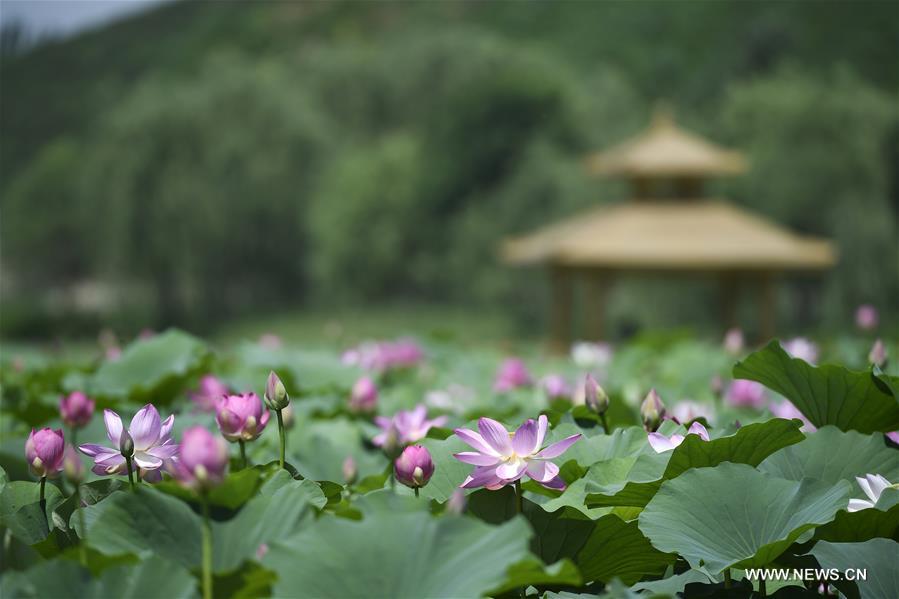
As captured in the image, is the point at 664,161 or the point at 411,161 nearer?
the point at 664,161

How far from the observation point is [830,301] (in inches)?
888

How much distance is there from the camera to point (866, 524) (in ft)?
4.06

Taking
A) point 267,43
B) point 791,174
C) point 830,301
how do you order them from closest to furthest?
point 830,301 < point 791,174 < point 267,43

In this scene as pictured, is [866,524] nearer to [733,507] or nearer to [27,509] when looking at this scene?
[733,507]

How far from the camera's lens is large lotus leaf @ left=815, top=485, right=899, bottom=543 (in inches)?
48.0

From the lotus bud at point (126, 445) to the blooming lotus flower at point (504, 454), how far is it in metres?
0.39

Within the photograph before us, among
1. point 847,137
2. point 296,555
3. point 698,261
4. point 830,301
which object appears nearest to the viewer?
point 296,555

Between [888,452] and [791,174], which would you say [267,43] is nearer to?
[791,174]

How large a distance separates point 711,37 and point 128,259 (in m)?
37.4

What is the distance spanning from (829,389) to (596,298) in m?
16.9

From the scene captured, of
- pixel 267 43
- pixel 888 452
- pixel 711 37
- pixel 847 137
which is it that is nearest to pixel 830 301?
pixel 847 137

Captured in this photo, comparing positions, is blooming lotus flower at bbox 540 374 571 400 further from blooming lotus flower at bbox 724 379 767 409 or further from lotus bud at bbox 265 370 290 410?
lotus bud at bbox 265 370 290 410

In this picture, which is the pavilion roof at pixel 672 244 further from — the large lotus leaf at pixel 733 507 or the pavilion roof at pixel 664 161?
the large lotus leaf at pixel 733 507

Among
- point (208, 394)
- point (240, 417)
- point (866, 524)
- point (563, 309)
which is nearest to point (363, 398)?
point (208, 394)
